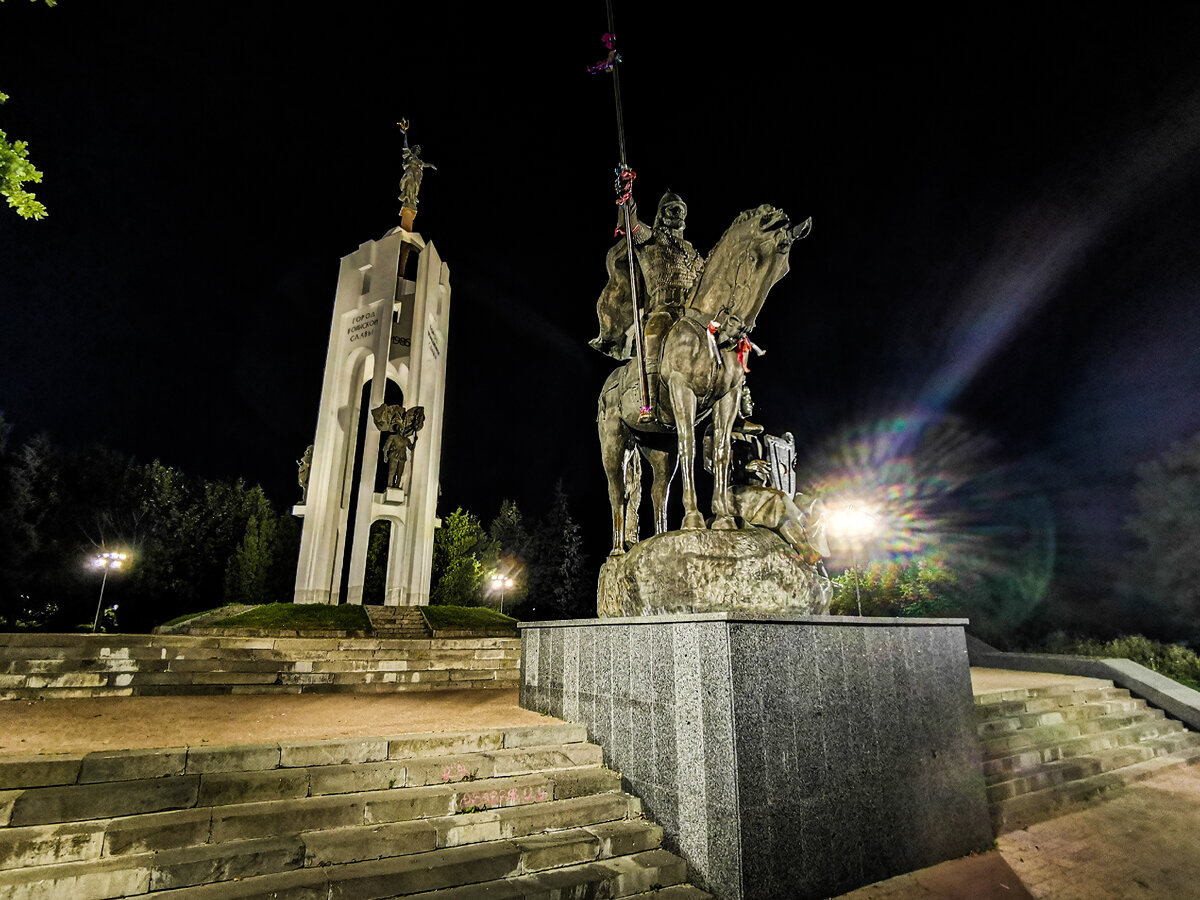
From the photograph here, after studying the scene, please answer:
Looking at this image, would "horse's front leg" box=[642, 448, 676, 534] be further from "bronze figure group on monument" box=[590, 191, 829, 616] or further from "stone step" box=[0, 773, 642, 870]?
"stone step" box=[0, 773, 642, 870]

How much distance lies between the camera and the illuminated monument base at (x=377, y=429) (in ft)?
76.2

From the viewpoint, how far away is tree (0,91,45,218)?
5.37 metres

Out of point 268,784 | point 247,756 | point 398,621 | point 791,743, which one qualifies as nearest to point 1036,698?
point 791,743

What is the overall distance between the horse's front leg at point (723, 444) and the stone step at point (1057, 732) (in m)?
3.98

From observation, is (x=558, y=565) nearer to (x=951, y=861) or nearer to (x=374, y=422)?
(x=374, y=422)

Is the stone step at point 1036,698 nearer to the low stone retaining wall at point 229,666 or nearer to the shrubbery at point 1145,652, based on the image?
the shrubbery at point 1145,652

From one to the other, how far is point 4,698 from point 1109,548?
25.2 metres

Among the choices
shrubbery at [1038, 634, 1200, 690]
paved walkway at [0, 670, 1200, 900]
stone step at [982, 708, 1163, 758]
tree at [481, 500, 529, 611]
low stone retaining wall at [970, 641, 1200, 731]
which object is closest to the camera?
paved walkway at [0, 670, 1200, 900]

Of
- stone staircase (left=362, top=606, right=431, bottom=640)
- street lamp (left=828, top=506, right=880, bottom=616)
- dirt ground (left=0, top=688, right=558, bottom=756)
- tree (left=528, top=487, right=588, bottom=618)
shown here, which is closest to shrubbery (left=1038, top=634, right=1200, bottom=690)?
street lamp (left=828, top=506, right=880, bottom=616)

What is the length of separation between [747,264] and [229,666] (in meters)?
9.74

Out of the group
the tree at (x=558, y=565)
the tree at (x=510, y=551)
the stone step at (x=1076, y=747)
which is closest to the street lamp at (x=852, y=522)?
the stone step at (x=1076, y=747)

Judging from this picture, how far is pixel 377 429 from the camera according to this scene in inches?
965

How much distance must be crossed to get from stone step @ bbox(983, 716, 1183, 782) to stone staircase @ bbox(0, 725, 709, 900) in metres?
4.22

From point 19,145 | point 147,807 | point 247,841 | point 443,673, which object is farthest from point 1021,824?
point 19,145
